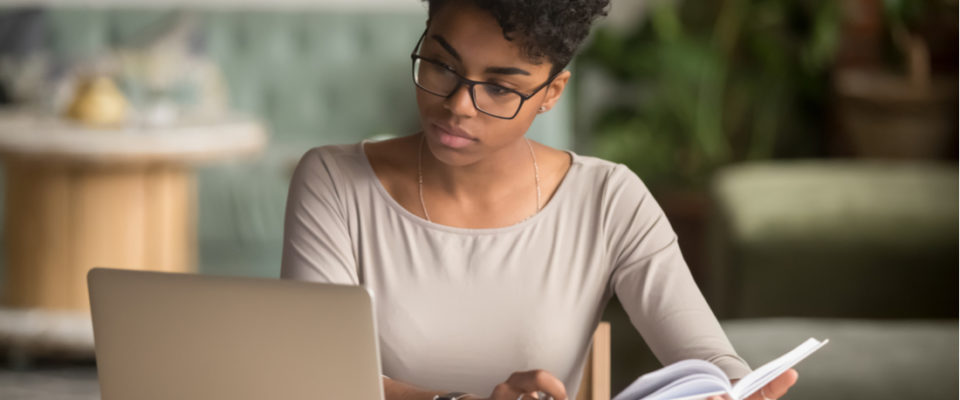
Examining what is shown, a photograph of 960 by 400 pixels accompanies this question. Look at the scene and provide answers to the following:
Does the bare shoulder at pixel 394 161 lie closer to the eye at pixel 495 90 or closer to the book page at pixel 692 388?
the eye at pixel 495 90

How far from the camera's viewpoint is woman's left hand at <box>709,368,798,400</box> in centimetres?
99

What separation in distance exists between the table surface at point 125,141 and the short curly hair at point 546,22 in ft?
7.70

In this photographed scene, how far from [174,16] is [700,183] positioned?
2.26 metres

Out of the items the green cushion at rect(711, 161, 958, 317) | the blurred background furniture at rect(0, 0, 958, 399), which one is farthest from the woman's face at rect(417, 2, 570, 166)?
the blurred background furniture at rect(0, 0, 958, 399)

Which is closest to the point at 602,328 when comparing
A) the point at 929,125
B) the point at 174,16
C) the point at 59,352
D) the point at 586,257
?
the point at 586,257

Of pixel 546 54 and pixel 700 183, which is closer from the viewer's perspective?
pixel 546 54

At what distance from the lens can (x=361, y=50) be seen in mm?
4750

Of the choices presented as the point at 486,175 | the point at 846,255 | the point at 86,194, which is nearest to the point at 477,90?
the point at 486,175

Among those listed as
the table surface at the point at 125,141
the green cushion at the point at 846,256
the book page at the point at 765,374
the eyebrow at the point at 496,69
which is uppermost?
the eyebrow at the point at 496,69

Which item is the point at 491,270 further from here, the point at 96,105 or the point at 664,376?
the point at 96,105

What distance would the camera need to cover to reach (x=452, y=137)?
40.3 inches

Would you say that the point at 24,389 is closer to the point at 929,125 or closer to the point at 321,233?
the point at 321,233

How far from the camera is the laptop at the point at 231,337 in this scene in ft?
3.01

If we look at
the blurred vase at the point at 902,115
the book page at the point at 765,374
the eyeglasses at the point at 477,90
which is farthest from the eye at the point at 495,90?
the blurred vase at the point at 902,115
